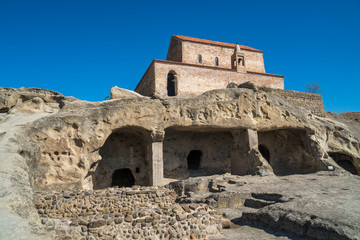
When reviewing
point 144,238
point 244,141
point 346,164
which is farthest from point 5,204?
point 346,164

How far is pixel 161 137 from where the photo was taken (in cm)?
998

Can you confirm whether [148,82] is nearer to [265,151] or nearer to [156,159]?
[265,151]

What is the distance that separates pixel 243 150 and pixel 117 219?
27.5 ft

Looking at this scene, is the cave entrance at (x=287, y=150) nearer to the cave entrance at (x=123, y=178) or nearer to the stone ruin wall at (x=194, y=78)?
the cave entrance at (x=123, y=178)

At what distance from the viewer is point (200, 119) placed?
35.3 feet

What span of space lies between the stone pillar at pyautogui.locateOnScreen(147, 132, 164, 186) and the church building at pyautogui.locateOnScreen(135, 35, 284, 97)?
9967mm

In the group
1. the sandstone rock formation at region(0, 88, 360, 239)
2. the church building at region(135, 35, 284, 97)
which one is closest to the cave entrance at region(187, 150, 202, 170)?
the sandstone rock formation at region(0, 88, 360, 239)

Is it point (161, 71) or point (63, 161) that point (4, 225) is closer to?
point (63, 161)

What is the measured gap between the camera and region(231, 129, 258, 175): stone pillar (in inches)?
450

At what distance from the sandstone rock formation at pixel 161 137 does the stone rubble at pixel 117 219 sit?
124 centimetres

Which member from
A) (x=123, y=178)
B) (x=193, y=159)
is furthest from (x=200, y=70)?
(x=123, y=178)

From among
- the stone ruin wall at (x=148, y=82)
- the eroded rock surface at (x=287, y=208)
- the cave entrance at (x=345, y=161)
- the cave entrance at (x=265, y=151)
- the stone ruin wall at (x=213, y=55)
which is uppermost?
the stone ruin wall at (x=213, y=55)

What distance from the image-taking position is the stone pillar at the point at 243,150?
1142 centimetres

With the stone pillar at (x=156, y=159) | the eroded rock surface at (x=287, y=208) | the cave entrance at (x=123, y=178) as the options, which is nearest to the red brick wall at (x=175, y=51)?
the cave entrance at (x=123, y=178)
